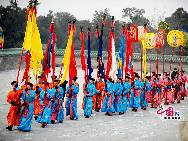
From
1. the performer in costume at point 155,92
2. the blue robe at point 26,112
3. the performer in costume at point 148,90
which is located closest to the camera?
the blue robe at point 26,112

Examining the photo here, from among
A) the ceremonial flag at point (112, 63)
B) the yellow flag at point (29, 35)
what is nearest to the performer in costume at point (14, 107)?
the yellow flag at point (29, 35)

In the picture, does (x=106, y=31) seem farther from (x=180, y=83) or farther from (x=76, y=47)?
(x=180, y=83)

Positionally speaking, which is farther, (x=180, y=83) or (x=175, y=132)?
(x=180, y=83)

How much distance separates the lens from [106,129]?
10.5 metres

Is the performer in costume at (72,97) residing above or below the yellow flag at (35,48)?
below

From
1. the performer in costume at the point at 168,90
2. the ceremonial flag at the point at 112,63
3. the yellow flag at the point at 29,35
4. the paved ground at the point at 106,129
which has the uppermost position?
the yellow flag at the point at 29,35

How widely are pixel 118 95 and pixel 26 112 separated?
441cm

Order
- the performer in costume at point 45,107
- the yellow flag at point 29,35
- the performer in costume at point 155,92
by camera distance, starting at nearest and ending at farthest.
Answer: the yellow flag at point 29,35 < the performer in costume at point 45,107 < the performer in costume at point 155,92

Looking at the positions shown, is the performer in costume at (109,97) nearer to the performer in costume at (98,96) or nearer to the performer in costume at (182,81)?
the performer in costume at (98,96)

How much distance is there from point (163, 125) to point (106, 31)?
3296 centimetres

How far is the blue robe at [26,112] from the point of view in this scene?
9.97m

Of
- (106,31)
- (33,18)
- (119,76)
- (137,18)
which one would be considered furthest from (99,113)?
(137,18)

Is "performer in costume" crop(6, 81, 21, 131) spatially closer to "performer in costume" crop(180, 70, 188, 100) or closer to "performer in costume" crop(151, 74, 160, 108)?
"performer in costume" crop(151, 74, 160, 108)

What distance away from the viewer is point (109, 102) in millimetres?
13125
